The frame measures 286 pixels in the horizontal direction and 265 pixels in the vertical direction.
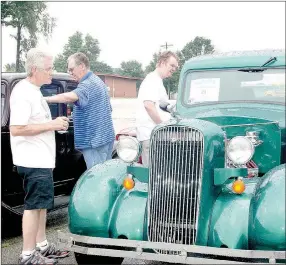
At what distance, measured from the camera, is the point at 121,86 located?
62.2 m

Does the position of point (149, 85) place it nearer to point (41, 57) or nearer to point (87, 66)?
point (87, 66)

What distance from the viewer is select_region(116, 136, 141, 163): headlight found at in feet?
13.1

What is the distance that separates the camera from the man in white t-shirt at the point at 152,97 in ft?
18.0

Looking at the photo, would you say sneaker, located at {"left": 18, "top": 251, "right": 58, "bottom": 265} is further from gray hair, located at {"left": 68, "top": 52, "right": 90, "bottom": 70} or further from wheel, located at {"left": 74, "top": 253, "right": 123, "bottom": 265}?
gray hair, located at {"left": 68, "top": 52, "right": 90, "bottom": 70}

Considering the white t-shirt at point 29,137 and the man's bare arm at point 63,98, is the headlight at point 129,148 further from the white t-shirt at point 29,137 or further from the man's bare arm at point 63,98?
the man's bare arm at point 63,98

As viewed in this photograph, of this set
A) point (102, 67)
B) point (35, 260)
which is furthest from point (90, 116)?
point (102, 67)

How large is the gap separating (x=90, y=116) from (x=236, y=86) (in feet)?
5.34

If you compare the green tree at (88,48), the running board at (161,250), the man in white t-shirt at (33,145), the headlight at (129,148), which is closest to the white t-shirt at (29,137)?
the man in white t-shirt at (33,145)

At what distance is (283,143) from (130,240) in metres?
1.87

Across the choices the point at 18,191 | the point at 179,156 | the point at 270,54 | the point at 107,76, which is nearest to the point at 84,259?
the point at 179,156

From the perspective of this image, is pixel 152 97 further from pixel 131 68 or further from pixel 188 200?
pixel 131 68

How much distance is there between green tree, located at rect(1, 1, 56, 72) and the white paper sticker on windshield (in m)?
27.3

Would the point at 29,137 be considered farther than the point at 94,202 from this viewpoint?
Yes

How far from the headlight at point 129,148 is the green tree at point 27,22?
28202 mm
